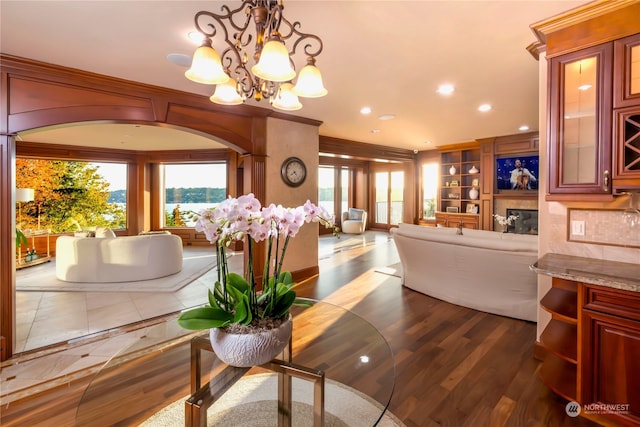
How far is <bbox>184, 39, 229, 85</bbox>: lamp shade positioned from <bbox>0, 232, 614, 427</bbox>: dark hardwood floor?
6.61ft

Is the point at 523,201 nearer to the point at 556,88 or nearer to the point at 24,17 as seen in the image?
the point at 556,88

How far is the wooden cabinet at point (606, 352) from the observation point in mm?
1542

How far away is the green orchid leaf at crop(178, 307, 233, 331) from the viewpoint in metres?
1.09

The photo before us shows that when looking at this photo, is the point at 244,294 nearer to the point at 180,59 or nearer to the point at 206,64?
the point at 206,64

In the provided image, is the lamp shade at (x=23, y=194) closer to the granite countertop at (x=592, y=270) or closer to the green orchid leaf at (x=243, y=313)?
the green orchid leaf at (x=243, y=313)

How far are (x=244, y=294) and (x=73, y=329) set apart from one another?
291 cm

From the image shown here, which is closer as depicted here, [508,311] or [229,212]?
[229,212]

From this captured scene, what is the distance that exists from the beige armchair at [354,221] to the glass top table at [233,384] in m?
6.94

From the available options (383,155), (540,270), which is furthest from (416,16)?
(383,155)

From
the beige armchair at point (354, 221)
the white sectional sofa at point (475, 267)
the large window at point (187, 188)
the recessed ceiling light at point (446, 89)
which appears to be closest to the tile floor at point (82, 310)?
the white sectional sofa at point (475, 267)

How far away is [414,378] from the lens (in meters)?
2.15

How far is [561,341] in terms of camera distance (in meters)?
1.91

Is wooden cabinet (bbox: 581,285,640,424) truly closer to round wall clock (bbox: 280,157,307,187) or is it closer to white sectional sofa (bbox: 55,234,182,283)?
round wall clock (bbox: 280,157,307,187)

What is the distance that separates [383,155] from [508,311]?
481 cm
